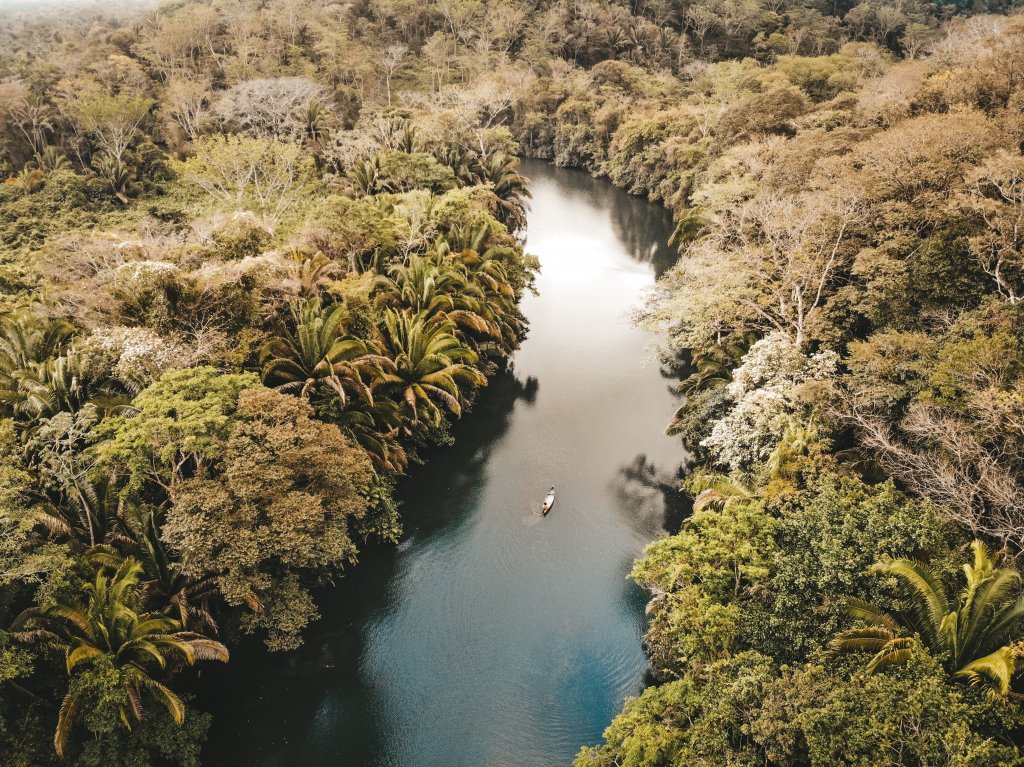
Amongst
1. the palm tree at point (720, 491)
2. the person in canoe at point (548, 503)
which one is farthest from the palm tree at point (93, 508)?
the palm tree at point (720, 491)

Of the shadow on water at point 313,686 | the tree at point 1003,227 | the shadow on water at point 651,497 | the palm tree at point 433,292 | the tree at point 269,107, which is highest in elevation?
the tree at point 1003,227

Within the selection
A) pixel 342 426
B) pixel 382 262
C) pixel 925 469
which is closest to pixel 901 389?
pixel 925 469

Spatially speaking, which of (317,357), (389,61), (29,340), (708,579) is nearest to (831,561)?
(708,579)

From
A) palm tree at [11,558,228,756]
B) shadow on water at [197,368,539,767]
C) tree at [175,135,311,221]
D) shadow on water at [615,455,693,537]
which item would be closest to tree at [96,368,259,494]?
palm tree at [11,558,228,756]

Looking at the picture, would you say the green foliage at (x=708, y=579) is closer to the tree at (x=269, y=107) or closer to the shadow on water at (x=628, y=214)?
the shadow on water at (x=628, y=214)

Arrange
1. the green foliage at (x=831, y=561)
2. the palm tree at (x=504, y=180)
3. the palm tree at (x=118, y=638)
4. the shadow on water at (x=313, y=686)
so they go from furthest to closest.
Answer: the palm tree at (x=504, y=180)
the shadow on water at (x=313, y=686)
the green foliage at (x=831, y=561)
the palm tree at (x=118, y=638)

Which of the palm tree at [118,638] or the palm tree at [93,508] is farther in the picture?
the palm tree at [93,508]

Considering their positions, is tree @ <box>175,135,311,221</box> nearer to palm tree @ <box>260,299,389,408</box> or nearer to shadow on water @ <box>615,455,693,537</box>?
palm tree @ <box>260,299,389,408</box>
